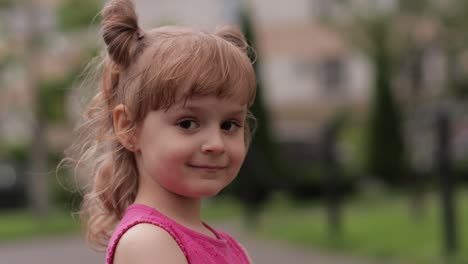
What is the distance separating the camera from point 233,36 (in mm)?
2121

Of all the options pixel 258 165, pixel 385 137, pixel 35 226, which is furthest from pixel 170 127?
pixel 385 137

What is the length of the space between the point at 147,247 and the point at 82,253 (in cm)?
877

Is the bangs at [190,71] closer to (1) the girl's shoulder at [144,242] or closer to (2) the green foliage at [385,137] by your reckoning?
(1) the girl's shoulder at [144,242]

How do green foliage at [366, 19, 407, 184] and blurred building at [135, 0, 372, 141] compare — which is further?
blurred building at [135, 0, 372, 141]

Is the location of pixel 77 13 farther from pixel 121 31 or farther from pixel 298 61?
pixel 298 61

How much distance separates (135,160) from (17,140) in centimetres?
2116

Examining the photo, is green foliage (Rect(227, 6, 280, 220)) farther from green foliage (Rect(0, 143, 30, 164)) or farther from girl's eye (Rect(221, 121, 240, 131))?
girl's eye (Rect(221, 121, 240, 131))

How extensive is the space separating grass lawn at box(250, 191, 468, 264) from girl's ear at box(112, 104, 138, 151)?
5659 millimetres

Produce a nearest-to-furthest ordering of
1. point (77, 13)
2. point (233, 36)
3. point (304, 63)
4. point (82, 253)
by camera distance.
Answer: point (233, 36), point (82, 253), point (77, 13), point (304, 63)

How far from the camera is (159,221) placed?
1.89 meters

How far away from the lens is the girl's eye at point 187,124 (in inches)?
74.5

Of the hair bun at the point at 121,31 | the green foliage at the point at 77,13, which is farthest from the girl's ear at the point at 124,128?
the green foliage at the point at 77,13

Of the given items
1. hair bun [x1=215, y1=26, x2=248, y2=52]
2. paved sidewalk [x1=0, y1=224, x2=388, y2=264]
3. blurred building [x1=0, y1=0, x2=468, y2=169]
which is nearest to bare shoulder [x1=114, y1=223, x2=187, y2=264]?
hair bun [x1=215, y1=26, x2=248, y2=52]

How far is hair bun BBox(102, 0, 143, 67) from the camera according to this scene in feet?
6.52
